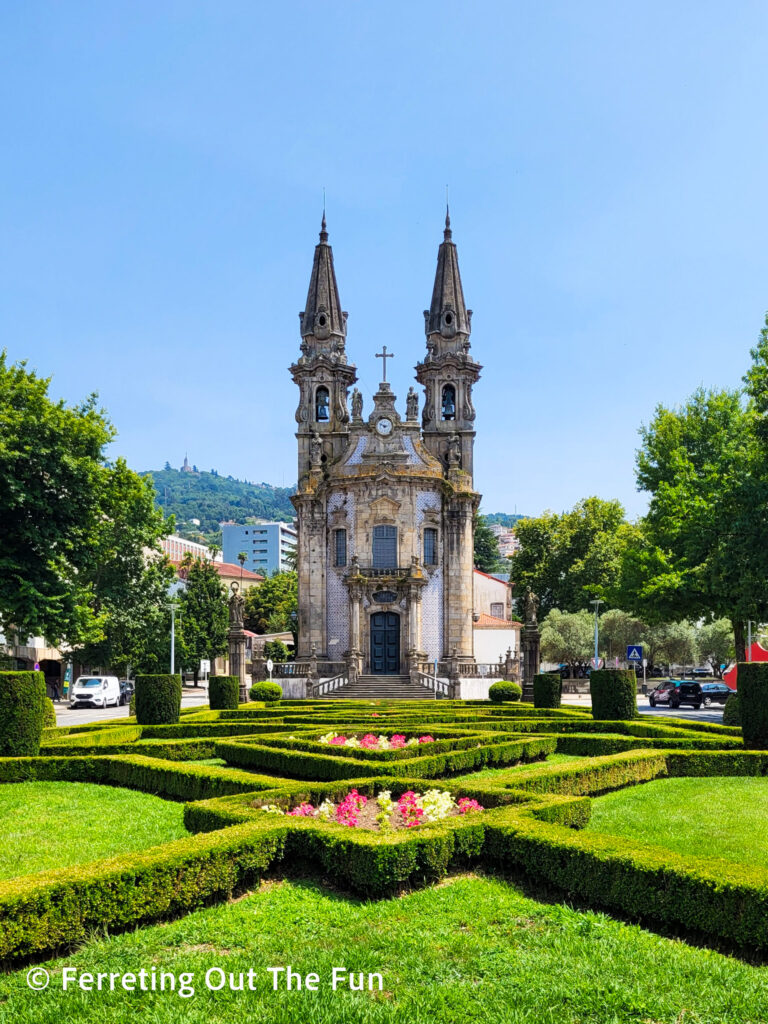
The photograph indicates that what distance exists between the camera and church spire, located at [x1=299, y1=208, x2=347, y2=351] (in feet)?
169

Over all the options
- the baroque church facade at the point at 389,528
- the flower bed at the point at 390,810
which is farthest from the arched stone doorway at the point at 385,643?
the flower bed at the point at 390,810

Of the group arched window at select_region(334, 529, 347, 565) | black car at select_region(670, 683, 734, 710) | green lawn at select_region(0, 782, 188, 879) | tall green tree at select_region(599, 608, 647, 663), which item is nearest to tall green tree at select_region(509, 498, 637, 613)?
tall green tree at select_region(599, 608, 647, 663)

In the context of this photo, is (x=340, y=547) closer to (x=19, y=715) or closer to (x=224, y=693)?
(x=224, y=693)

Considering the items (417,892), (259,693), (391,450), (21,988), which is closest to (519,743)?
(417,892)

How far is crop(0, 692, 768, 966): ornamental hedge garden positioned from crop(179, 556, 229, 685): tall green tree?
43172 mm

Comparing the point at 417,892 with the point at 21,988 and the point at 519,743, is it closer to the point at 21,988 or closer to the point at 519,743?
the point at 21,988

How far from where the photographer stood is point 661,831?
11367 millimetres

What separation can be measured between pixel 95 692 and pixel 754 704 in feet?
113

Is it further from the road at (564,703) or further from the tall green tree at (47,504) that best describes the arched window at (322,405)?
the road at (564,703)

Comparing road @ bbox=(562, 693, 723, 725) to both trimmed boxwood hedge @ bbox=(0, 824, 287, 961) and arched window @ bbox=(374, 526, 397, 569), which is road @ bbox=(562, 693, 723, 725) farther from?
trimmed boxwood hedge @ bbox=(0, 824, 287, 961)

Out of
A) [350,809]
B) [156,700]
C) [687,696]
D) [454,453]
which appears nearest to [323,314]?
[454,453]

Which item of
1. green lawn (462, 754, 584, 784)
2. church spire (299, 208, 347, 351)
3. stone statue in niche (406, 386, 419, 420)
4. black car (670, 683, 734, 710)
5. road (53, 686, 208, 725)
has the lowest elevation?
road (53, 686, 208, 725)

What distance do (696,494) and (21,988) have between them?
36051 millimetres

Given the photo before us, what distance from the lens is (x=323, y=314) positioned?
51562 millimetres
